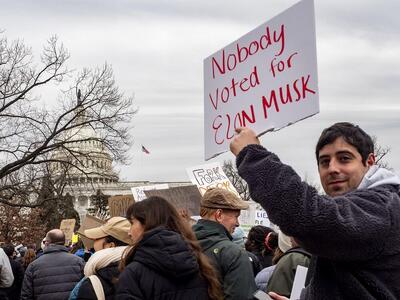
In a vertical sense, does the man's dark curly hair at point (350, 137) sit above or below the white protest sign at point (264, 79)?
below

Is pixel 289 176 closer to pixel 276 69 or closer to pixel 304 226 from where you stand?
pixel 304 226

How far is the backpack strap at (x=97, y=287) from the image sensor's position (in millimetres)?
3981

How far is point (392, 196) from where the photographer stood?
7.05ft

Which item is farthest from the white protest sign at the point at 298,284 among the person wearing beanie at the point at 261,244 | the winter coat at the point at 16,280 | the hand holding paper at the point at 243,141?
the winter coat at the point at 16,280

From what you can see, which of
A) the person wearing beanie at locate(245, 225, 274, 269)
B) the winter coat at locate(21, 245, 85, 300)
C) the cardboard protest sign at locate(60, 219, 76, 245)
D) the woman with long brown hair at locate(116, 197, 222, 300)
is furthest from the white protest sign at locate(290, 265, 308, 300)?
the cardboard protest sign at locate(60, 219, 76, 245)

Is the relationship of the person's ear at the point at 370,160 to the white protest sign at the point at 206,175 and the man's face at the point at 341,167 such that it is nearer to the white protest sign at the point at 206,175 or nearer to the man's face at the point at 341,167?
the man's face at the point at 341,167

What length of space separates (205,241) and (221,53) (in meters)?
1.33

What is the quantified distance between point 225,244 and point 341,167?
215 centimetres

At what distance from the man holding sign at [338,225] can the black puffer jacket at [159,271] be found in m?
A: 1.39

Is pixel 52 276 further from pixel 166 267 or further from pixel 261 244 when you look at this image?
pixel 166 267

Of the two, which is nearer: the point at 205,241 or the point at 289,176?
the point at 289,176

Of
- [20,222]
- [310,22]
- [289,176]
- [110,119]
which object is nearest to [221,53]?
[310,22]

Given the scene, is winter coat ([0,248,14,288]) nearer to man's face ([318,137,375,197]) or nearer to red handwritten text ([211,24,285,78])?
red handwritten text ([211,24,285,78])

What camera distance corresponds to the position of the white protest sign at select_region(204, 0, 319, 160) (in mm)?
2982
